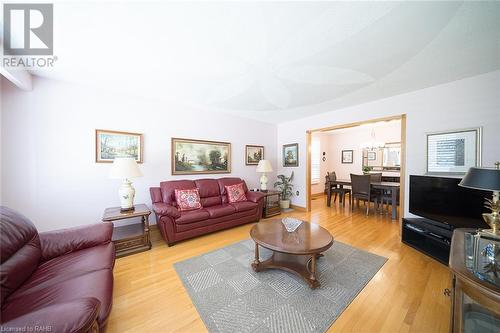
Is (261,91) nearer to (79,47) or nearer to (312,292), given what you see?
(79,47)

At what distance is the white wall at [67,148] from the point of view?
89.6 inches

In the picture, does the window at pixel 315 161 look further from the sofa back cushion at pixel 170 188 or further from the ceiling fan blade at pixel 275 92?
the sofa back cushion at pixel 170 188

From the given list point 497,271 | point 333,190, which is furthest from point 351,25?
point 333,190

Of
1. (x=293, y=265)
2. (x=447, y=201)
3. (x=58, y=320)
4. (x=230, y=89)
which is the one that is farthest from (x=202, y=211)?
(x=447, y=201)

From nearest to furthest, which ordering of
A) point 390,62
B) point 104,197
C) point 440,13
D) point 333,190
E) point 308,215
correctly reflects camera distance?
point 440,13 → point 390,62 → point 104,197 → point 308,215 → point 333,190

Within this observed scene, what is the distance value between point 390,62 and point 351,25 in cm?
93

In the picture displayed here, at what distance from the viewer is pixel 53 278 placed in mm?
1254

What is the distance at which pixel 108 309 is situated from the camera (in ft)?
3.44

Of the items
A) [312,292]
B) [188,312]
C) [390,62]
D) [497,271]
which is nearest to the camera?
[497,271]

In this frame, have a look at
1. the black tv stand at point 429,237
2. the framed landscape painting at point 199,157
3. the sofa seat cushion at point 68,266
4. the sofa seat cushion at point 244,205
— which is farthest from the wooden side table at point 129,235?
the black tv stand at point 429,237

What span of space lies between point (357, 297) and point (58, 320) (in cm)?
212

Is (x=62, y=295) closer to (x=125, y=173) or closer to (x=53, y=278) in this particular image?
(x=53, y=278)

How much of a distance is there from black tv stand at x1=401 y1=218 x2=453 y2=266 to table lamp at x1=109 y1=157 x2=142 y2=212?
404 centimetres

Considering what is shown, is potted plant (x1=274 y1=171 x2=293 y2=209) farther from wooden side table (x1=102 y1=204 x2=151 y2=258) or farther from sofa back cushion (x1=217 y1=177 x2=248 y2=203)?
wooden side table (x1=102 y1=204 x2=151 y2=258)
